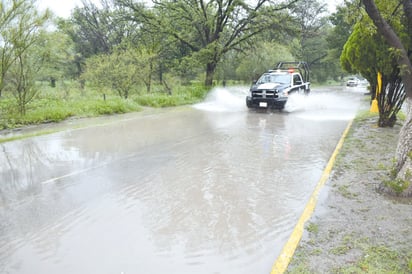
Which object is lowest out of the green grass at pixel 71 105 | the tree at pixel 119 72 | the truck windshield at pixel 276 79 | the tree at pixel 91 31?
the green grass at pixel 71 105

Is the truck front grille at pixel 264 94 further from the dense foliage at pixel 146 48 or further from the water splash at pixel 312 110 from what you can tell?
the dense foliage at pixel 146 48

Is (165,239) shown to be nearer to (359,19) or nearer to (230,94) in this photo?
(359,19)

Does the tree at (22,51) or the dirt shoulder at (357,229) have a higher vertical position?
the tree at (22,51)

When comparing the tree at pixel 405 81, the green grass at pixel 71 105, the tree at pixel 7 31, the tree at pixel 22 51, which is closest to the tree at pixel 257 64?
the green grass at pixel 71 105

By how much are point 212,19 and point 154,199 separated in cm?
1967

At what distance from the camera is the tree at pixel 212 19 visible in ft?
74.0

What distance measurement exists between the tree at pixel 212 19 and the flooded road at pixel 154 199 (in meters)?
13.9

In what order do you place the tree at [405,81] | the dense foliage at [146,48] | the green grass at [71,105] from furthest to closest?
the green grass at [71,105]
the dense foliage at [146,48]
the tree at [405,81]

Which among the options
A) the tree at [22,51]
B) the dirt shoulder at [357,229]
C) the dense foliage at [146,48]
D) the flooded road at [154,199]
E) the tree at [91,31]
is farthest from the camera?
the tree at [91,31]

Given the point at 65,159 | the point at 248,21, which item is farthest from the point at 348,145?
the point at 248,21

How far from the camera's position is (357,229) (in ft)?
13.5

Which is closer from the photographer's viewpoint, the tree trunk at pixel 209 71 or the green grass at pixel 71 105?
the green grass at pixel 71 105

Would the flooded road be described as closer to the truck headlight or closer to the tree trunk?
the truck headlight

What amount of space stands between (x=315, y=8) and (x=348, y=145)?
6198 cm
